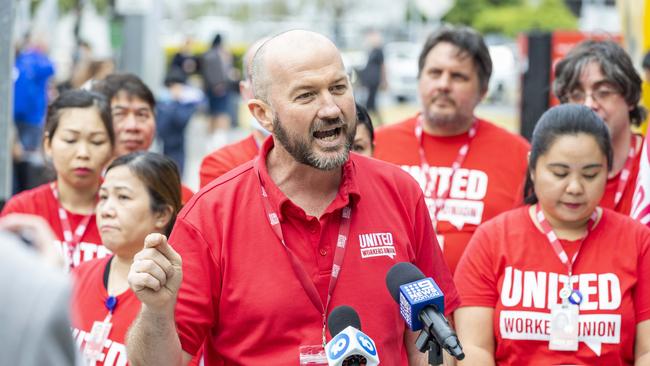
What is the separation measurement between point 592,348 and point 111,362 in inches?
79.8

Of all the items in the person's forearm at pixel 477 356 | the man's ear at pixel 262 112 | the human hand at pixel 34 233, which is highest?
the man's ear at pixel 262 112

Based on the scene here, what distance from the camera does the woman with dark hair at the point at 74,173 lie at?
5.66 meters

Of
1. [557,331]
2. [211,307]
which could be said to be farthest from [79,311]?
[557,331]

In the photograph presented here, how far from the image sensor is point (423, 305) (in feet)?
10.8

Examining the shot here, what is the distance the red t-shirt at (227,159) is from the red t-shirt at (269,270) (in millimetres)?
1977

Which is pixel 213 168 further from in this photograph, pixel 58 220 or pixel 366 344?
pixel 366 344

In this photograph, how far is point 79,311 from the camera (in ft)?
15.6

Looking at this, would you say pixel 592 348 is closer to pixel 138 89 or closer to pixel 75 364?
pixel 75 364

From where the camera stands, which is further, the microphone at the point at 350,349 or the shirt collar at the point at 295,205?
the shirt collar at the point at 295,205

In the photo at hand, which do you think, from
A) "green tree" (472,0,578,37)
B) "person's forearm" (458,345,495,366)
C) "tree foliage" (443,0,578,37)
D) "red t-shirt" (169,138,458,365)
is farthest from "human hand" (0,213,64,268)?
"green tree" (472,0,578,37)

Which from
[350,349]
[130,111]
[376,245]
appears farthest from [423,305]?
[130,111]

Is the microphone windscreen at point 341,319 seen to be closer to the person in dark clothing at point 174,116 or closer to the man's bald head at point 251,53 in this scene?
the man's bald head at point 251,53

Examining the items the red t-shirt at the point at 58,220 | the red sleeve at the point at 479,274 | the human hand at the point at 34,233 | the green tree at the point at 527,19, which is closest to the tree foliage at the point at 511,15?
the green tree at the point at 527,19

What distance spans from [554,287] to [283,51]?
1.60 meters
